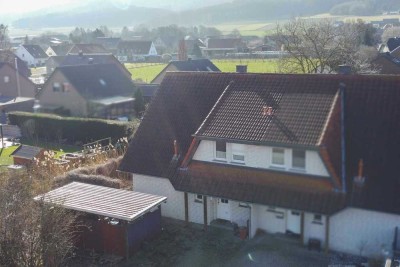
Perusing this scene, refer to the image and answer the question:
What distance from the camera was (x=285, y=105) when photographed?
66.6 feet

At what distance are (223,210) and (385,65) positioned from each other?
127 feet

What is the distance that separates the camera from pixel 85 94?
47156 millimetres

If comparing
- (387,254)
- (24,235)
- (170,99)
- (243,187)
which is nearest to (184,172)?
(243,187)

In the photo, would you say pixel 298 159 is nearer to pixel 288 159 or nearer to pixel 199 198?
pixel 288 159

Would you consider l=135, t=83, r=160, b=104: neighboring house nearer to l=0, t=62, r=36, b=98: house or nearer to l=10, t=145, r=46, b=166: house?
l=0, t=62, r=36, b=98: house

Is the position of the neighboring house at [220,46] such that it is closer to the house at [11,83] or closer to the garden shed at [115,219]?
the house at [11,83]

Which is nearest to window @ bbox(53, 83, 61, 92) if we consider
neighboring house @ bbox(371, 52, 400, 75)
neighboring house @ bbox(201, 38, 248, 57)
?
neighboring house @ bbox(371, 52, 400, 75)

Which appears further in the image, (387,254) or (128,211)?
(128,211)

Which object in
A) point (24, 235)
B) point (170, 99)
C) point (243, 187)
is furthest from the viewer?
point (170, 99)

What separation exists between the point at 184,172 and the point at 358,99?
8.29m

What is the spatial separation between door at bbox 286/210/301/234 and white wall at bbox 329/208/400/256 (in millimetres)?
1456

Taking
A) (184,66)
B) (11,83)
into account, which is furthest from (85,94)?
(11,83)

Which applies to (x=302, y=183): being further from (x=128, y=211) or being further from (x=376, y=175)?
(x=128, y=211)

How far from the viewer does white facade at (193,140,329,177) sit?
1817 centimetres
